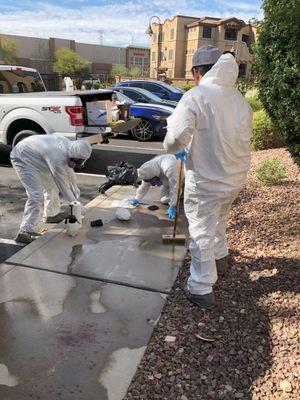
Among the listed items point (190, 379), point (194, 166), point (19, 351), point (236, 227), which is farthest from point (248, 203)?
point (19, 351)

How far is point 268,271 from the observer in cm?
346

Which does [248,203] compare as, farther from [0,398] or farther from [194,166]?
[0,398]

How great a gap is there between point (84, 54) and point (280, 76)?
72770 millimetres

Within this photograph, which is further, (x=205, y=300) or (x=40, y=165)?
(x=40, y=165)

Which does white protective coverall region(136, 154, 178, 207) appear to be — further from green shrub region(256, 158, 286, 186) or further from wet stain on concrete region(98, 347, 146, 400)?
wet stain on concrete region(98, 347, 146, 400)

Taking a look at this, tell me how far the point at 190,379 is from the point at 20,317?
133 centimetres

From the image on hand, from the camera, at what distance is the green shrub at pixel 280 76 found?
4031mm

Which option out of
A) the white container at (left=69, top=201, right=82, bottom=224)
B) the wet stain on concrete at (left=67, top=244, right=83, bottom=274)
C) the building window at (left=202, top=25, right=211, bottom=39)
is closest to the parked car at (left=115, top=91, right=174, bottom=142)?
the white container at (left=69, top=201, right=82, bottom=224)

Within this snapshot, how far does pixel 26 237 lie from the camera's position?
14.6 feet

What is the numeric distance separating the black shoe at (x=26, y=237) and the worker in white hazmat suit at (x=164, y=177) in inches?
58.3

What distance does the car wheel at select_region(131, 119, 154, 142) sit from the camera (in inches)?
444

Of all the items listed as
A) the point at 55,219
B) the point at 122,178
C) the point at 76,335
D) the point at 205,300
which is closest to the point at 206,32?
the point at 122,178

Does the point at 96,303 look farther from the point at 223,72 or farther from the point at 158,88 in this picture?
the point at 158,88

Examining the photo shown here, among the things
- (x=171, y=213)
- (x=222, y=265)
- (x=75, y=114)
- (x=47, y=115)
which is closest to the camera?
(x=222, y=265)
